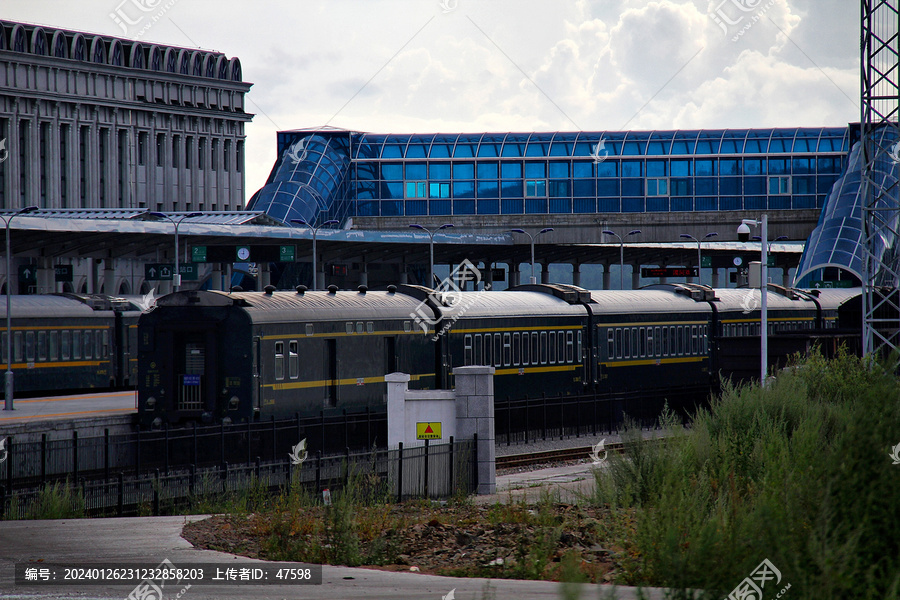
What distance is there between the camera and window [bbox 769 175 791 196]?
82500mm

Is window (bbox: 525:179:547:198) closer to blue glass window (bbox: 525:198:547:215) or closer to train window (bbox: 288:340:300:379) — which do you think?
blue glass window (bbox: 525:198:547:215)

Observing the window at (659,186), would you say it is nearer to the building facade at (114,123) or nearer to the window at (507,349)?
the building facade at (114,123)

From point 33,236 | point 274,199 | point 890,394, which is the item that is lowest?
point 890,394

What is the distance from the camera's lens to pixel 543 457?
25.8 m

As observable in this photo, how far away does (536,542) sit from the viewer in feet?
39.7

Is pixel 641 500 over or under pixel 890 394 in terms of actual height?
under

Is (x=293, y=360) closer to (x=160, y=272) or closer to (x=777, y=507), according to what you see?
(x=777, y=507)

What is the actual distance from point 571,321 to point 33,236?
2855cm

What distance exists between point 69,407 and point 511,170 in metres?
58.8

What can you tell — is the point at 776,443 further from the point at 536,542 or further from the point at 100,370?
the point at 100,370

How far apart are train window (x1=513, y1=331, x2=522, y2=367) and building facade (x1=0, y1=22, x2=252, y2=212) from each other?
77659mm

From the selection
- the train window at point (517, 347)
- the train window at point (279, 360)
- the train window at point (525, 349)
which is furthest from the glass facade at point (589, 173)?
the train window at point (279, 360)

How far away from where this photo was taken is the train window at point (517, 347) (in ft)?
98.9

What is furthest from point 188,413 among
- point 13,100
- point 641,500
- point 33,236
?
point 13,100
